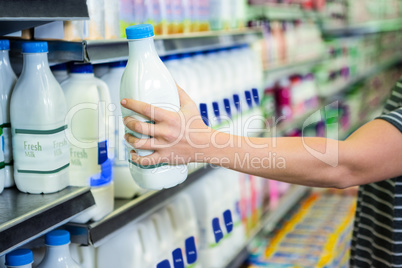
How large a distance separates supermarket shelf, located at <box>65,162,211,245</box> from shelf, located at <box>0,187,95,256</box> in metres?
0.13

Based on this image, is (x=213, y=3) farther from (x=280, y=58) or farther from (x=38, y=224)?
(x=38, y=224)

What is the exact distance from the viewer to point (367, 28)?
5840mm

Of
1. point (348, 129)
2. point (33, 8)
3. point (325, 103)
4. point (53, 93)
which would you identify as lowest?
point (348, 129)

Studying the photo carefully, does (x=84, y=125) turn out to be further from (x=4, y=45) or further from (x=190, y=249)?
(x=190, y=249)

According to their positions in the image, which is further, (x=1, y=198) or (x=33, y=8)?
(x=1, y=198)

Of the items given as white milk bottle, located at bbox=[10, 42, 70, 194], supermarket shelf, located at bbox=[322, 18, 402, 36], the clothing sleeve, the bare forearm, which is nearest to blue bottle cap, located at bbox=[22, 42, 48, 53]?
white milk bottle, located at bbox=[10, 42, 70, 194]

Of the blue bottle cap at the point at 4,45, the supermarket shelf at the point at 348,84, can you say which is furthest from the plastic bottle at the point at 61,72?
the supermarket shelf at the point at 348,84

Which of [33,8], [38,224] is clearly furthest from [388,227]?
[33,8]

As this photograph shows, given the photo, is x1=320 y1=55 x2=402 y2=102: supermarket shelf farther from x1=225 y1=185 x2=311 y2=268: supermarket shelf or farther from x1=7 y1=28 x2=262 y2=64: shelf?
x1=7 y1=28 x2=262 y2=64: shelf

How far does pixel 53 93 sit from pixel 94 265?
696 millimetres

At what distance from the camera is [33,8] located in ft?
3.33

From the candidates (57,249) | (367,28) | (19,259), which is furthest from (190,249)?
(367,28)

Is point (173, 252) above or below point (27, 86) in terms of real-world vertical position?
below

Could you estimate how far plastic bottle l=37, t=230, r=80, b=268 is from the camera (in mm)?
1241
